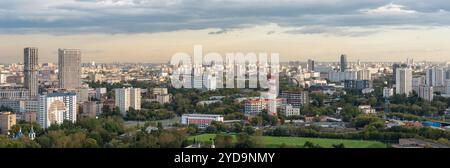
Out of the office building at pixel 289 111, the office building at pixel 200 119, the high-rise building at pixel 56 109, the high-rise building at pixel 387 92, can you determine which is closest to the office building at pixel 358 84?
the high-rise building at pixel 387 92

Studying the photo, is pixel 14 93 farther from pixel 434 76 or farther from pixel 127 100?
pixel 434 76

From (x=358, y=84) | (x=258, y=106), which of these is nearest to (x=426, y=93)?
(x=358, y=84)

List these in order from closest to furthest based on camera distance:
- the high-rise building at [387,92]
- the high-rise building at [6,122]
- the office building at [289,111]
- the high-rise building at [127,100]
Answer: the high-rise building at [6,122] < the office building at [289,111] < the high-rise building at [127,100] < the high-rise building at [387,92]

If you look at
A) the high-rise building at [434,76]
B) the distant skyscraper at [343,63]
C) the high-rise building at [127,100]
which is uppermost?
the distant skyscraper at [343,63]

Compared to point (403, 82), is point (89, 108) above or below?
below

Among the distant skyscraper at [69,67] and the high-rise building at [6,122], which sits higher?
the distant skyscraper at [69,67]

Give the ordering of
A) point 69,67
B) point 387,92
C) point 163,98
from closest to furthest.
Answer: point 163,98 < point 387,92 < point 69,67

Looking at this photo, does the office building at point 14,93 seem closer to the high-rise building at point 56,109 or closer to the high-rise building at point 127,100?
the high-rise building at point 127,100
